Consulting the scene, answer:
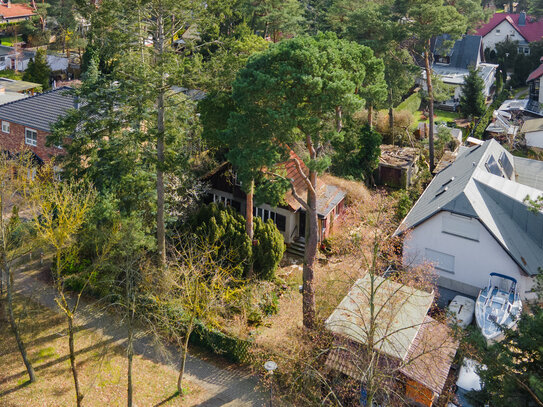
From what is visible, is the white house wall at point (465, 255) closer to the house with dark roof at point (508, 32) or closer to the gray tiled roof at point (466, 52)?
the gray tiled roof at point (466, 52)

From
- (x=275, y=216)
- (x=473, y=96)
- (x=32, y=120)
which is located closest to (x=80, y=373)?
(x=275, y=216)

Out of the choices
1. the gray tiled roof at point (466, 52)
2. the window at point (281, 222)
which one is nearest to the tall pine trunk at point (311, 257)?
the window at point (281, 222)

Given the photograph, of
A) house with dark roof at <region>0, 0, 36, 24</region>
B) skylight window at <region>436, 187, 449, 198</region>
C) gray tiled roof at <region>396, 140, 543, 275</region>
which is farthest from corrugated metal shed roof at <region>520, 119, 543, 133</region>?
house with dark roof at <region>0, 0, 36, 24</region>

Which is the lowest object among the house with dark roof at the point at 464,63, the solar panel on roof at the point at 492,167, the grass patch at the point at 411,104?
the solar panel on roof at the point at 492,167

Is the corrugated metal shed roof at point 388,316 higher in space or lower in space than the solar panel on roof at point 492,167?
lower

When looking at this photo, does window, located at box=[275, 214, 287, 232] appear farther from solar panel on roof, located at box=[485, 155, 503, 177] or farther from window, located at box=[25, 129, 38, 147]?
window, located at box=[25, 129, 38, 147]

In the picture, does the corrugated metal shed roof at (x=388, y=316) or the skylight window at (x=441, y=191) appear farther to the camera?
the skylight window at (x=441, y=191)

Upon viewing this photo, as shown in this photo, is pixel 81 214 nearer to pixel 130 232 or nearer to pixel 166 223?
pixel 130 232

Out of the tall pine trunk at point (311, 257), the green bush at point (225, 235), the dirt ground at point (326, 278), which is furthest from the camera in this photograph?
the green bush at point (225, 235)
